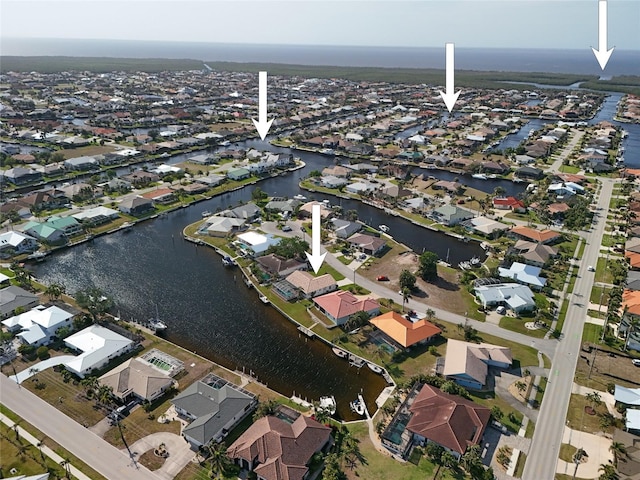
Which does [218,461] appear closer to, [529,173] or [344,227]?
[344,227]

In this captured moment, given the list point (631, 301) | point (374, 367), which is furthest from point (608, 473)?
point (631, 301)

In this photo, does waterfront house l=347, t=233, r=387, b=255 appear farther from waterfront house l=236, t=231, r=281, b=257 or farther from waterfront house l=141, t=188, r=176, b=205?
waterfront house l=141, t=188, r=176, b=205

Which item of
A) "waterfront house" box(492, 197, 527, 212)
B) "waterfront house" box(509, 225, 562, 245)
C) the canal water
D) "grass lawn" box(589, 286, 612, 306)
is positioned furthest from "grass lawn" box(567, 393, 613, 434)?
"waterfront house" box(492, 197, 527, 212)

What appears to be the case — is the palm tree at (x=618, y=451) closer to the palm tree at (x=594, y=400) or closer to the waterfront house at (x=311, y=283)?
the palm tree at (x=594, y=400)

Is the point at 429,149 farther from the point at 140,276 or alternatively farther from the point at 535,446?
the point at 535,446

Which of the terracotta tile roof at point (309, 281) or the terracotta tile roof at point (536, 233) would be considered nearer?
the terracotta tile roof at point (309, 281)

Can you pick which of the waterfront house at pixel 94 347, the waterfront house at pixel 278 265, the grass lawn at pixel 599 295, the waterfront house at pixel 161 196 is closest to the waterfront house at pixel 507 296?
the grass lawn at pixel 599 295
